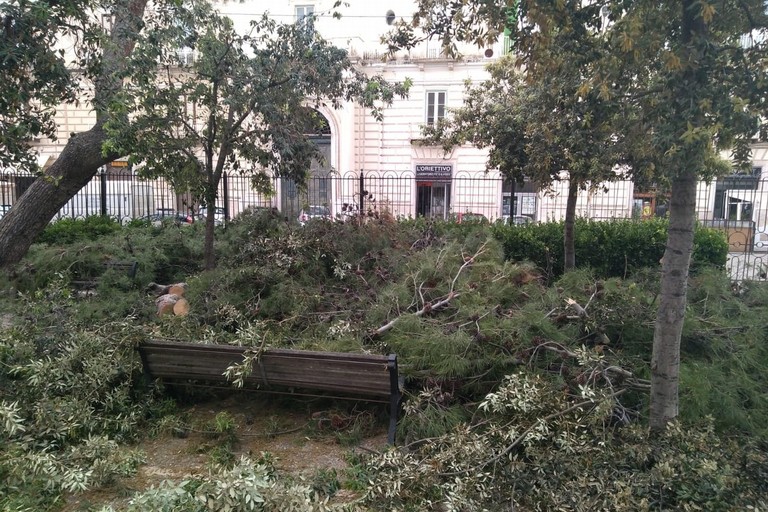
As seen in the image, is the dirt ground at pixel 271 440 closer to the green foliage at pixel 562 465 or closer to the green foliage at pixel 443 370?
the green foliage at pixel 443 370

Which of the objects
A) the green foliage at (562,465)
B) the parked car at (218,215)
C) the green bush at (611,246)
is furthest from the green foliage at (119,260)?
the green bush at (611,246)

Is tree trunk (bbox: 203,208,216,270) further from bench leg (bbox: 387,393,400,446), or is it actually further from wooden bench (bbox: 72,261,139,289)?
bench leg (bbox: 387,393,400,446)

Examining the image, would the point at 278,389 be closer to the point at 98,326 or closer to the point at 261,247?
the point at 98,326

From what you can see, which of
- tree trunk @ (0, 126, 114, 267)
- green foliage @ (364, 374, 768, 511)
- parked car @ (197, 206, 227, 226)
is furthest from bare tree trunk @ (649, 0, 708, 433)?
parked car @ (197, 206, 227, 226)

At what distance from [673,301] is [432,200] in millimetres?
12109

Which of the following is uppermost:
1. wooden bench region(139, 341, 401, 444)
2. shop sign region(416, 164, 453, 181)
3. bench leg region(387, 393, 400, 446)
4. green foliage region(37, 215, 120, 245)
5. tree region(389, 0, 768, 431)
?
shop sign region(416, 164, 453, 181)

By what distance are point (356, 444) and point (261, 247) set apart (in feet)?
11.3

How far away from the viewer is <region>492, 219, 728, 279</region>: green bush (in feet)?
27.2

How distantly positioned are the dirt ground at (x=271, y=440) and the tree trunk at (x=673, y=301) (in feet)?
6.42

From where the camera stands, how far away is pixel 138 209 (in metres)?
12.2

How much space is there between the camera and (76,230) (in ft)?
34.4

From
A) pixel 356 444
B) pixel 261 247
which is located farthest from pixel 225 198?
pixel 356 444

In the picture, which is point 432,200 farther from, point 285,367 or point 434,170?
point 285,367

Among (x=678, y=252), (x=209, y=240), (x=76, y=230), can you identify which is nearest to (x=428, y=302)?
(x=678, y=252)
